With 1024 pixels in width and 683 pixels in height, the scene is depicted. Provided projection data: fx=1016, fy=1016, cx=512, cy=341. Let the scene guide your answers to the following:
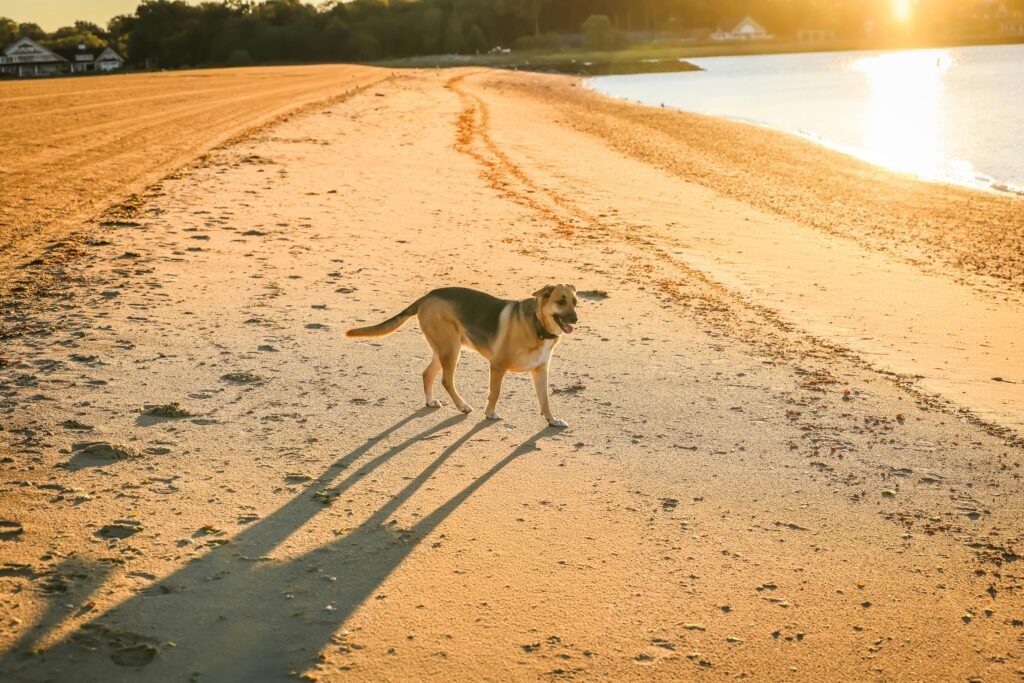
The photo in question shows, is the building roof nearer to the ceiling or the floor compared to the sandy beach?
nearer to the ceiling

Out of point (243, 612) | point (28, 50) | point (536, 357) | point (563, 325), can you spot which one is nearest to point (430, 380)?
point (536, 357)

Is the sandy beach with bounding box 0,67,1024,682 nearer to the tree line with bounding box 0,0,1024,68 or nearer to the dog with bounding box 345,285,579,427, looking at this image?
the dog with bounding box 345,285,579,427

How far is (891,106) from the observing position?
53.5 meters

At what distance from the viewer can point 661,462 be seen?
7.23m

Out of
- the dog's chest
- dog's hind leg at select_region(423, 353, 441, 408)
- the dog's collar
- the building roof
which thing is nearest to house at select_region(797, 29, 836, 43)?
the building roof

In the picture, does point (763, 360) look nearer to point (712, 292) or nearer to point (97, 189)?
point (712, 292)

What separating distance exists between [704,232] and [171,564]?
12254mm

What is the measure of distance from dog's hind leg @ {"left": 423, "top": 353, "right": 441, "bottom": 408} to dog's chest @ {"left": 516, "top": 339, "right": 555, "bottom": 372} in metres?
0.83

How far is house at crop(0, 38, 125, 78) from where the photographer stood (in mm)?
118062

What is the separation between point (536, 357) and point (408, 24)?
5012 inches

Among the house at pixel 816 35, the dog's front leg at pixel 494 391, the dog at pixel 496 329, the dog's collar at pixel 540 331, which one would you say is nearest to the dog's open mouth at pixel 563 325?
the dog at pixel 496 329

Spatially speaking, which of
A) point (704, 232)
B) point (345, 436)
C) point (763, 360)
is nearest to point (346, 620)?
point (345, 436)

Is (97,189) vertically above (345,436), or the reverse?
(97,189)

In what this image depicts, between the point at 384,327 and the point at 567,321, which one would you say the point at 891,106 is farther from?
the point at 567,321
